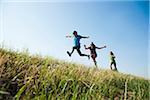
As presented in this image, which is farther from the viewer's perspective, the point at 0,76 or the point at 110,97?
the point at 110,97

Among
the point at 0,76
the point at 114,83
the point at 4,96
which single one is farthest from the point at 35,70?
the point at 114,83

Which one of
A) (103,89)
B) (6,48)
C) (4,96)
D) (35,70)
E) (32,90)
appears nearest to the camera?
(4,96)

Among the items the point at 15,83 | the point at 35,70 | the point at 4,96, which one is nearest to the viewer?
the point at 4,96

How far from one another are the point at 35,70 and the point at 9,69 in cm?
23

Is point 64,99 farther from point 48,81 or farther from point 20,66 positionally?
point 20,66

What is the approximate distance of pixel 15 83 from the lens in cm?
255

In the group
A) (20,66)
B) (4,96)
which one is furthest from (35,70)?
(4,96)

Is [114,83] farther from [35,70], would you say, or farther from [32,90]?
[32,90]

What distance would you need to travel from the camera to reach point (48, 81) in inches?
102

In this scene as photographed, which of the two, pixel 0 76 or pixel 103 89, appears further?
pixel 103 89

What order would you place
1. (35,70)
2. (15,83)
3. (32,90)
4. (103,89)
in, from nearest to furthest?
(32,90), (15,83), (35,70), (103,89)

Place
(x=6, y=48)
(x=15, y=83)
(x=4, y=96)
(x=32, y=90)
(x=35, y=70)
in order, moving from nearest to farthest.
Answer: (x=4, y=96), (x=32, y=90), (x=15, y=83), (x=35, y=70), (x=6, y=48)

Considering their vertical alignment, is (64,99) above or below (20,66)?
below

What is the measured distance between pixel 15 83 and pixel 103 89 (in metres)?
0.94
